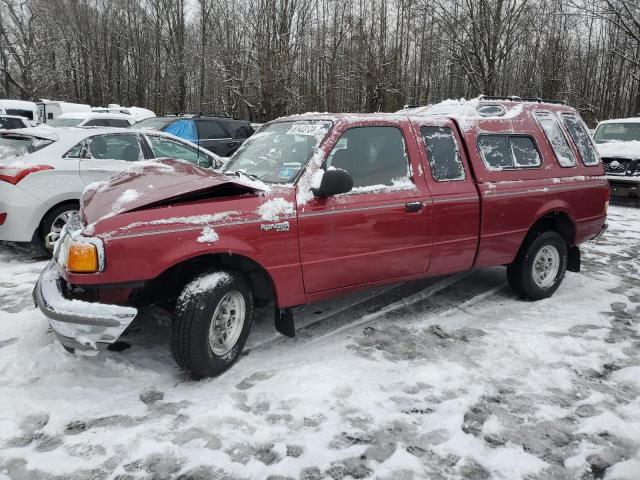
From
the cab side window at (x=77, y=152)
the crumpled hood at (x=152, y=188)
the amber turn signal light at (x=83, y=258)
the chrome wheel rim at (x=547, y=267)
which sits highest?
the cab side window at (x=77, y=152)

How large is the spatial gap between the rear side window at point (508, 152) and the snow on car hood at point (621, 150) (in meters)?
8.57

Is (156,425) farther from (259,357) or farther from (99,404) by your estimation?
(259,357)

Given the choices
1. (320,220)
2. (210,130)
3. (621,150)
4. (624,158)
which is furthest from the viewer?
(210,130)

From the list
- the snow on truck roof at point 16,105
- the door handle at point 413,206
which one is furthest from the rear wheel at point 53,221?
the snow on truck roof at point 16,105

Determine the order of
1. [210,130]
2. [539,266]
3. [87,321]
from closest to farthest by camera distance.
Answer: [87,321] < [539,266] < [210,130]

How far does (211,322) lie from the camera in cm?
338

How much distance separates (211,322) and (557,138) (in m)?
4.11

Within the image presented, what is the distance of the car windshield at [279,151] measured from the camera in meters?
3.96

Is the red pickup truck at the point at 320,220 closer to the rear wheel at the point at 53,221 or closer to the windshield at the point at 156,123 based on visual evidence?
the rear wheel at the point at 53,221

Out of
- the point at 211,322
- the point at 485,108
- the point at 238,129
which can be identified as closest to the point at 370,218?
the point at 211,322

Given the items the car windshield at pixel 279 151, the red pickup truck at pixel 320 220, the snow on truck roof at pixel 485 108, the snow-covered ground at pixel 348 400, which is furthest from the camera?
the snow on truck roof at pixel 485 108

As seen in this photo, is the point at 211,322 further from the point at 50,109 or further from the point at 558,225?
the point at 50,109

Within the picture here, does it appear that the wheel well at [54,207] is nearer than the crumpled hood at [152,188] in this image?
No

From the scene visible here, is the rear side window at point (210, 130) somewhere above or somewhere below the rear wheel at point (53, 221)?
above
